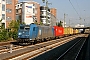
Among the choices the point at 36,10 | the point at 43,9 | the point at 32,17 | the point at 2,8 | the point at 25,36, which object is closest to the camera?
the point at 25,36

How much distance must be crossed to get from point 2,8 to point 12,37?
1920 centimetres

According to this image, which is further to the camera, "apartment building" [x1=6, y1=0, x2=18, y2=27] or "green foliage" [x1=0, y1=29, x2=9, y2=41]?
"apartment building" [x1=6, y1=0, x2=18, y2=27]

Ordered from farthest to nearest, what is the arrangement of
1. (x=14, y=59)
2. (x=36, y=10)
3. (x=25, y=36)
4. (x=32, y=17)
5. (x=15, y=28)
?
1. (x=36, y=10)
2. (x=32, y=17)
3. (x=15, y=28)
4. (x=25, y=36)
5. (x=14, y=59)

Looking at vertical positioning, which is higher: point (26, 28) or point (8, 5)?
point (8, 5)

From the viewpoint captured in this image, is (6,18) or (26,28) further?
(6,18)

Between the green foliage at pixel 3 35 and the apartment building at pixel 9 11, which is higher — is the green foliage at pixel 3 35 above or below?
below

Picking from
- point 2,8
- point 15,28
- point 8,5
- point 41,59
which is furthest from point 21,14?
point 41,59

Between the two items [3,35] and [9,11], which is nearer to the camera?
[3,35]

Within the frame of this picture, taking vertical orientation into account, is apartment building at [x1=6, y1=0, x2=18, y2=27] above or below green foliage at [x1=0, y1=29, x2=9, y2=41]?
above

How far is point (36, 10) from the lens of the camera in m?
121

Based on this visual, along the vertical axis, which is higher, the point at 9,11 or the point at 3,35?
the point at 9,11

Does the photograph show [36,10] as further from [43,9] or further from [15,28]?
[15,28]

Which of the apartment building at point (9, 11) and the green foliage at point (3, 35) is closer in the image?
the green foliage at point (3, 35)

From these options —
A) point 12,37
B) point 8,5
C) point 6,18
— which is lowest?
point 12,37
